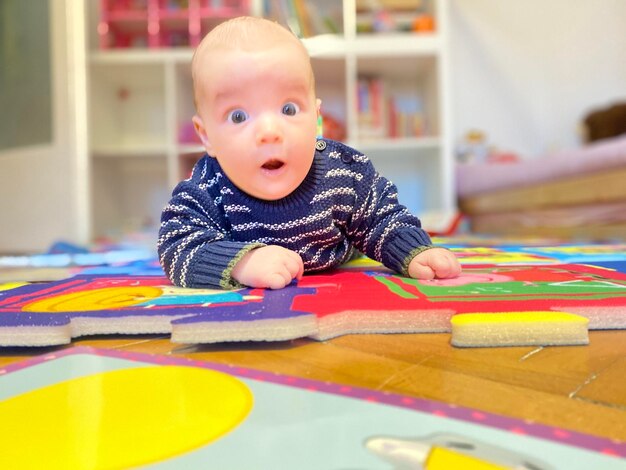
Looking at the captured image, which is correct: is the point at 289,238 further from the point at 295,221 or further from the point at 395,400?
the point at 395,400

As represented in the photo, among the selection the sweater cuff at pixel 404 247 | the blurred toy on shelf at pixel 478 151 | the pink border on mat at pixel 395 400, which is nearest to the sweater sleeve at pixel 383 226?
the sweater cuff at pixel 404 247

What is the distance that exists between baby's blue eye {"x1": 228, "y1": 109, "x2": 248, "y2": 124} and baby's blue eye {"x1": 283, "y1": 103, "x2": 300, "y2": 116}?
0.05 m

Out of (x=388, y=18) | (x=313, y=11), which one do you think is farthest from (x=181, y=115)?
(x=388, y=18)

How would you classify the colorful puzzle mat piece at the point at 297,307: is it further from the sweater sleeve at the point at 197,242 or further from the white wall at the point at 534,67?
the white wall at the point at 534,67

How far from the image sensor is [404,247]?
839 mm

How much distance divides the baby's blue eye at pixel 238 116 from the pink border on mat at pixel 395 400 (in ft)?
1.15

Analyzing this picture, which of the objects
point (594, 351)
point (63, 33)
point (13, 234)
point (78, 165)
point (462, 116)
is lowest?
point (13, 234)

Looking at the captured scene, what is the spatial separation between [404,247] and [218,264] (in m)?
0.28

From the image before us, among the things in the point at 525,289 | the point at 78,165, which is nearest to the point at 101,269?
the point at 525,289

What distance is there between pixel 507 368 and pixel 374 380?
0.11 m

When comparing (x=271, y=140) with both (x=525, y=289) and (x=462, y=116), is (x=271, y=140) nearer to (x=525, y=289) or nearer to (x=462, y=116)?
(x=525, y=289)

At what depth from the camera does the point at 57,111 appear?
8.25 ft

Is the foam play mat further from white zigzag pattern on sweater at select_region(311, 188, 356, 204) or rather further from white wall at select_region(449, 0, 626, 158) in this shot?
white wall at select_region(449, 0, 626, 158)

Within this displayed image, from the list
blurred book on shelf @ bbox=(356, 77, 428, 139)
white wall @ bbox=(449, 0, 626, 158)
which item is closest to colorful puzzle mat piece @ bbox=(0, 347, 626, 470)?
blurred book on shelf @ bbox=(356, 77, 428, 139)
